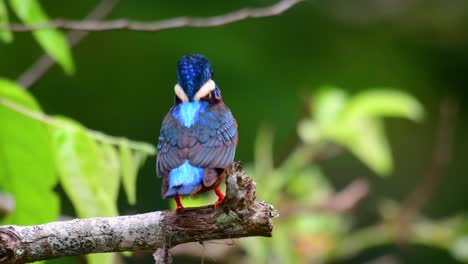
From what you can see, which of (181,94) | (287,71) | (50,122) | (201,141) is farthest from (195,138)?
(287,71)

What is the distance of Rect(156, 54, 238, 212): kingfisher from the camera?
2529 millimetres

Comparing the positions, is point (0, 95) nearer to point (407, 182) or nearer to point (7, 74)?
point (7, 74)

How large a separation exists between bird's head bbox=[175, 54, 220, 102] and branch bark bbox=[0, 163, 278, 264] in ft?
1.30

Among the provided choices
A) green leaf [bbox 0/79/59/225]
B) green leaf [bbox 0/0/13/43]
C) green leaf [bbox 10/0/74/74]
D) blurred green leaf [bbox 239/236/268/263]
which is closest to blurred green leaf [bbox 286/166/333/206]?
blurred green leaf [bbox 239/236/268/263]

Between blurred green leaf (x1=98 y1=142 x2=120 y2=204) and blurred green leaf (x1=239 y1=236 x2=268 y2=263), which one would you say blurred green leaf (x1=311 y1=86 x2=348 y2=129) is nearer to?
blurred green leaf (x1=239 y1=236 x2=268 y2=263)

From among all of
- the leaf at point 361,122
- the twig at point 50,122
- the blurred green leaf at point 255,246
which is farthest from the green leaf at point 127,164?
the leaf at point 361,122

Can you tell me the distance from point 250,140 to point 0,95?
4444 millimetres

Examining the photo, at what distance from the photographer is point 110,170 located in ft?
9.51

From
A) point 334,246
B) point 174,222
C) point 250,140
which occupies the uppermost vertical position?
point 250,140

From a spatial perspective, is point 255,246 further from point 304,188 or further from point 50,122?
point 50,122

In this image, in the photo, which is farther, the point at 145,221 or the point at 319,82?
the point at 319,82

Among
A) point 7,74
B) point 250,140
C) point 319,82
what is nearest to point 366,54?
point 319,82

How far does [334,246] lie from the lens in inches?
200

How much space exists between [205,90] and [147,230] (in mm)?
487
